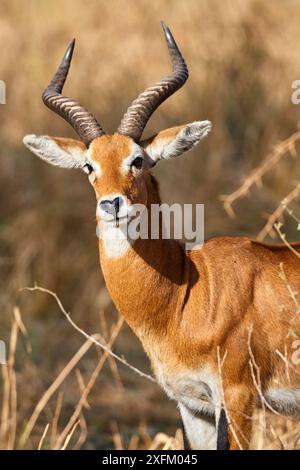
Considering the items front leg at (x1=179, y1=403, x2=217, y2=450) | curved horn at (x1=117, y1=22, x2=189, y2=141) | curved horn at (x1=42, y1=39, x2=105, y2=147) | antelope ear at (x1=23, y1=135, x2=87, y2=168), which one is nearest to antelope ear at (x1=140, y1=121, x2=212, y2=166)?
curved horn at (x1=117, y1=22, x2=189, y2=141)

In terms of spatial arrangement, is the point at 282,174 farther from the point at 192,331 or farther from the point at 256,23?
the point at 192,331

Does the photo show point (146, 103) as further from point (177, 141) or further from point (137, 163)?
point (137, 163)

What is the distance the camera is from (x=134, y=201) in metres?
7.32

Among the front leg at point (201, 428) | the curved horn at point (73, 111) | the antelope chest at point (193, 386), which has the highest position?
the curved horn at point (73, 111)

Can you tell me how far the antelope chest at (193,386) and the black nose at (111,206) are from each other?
1151mm

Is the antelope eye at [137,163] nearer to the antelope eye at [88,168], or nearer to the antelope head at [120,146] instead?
the antelope head at [120,146]

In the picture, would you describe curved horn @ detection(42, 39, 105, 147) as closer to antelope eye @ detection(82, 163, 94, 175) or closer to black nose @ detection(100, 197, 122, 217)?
antelope eye @ detection(82, 163, 94, 175)

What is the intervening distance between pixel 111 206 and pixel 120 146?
626 mm

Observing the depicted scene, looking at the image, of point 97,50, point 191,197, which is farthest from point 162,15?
point 191,197

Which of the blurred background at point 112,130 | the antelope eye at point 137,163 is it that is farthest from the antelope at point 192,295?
the blurred background at point 112,130

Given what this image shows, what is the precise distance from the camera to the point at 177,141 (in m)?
7.71

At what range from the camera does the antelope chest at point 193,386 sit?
7.36m

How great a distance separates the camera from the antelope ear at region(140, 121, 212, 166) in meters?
7.70

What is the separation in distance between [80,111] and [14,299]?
7513mm
